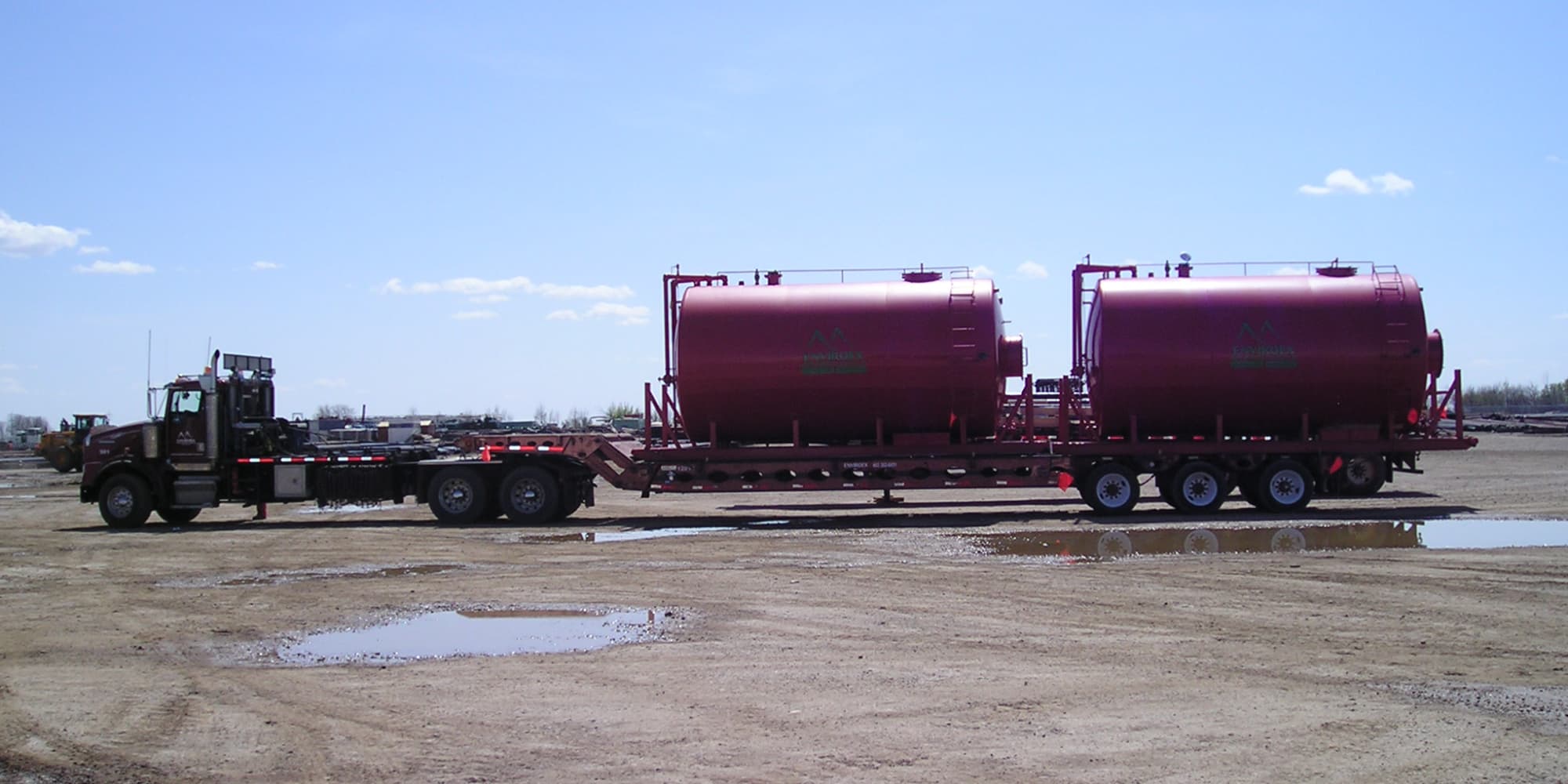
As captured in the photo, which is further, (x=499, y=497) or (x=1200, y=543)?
(x=499, y=497)

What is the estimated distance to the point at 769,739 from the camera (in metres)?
7.38

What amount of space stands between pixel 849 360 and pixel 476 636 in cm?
1194

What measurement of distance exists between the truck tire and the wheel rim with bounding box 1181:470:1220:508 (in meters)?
19.7

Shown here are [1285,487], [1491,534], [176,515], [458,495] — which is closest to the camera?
[1491,534]

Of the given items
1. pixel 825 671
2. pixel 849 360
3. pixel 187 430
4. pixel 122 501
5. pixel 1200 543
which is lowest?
pixel 825 671

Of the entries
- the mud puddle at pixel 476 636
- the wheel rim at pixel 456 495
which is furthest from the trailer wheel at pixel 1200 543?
the wheel rim at pixel 456 495

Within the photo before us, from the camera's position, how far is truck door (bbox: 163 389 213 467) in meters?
23.9

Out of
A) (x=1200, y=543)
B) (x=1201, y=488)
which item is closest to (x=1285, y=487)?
(x=1201, y=488)

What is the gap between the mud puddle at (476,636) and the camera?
1027 centimetres

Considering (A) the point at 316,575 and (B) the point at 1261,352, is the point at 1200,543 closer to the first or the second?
(B) the point at 1261,352

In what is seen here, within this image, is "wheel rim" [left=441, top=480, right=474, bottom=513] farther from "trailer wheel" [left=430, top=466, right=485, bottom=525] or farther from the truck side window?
the truck side window

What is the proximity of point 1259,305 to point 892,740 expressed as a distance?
56.1 feet

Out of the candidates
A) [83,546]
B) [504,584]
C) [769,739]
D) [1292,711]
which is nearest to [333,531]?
[83,546]

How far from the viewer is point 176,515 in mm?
24750
